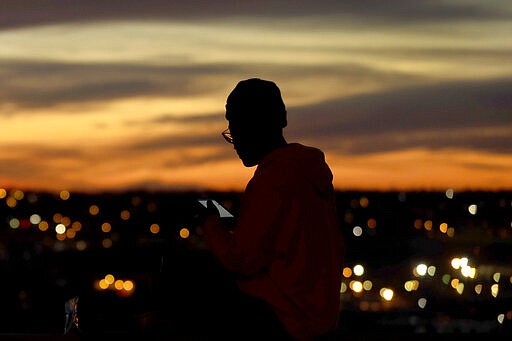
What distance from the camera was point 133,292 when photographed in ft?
17.6

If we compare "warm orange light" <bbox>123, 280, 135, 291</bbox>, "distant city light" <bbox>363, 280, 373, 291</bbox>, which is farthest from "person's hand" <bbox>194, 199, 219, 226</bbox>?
"distant city light" <bbox>363, 280, 373, 291</bbox>

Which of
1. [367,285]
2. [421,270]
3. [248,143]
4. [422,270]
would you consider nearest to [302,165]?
[248,143]

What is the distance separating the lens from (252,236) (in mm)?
5047

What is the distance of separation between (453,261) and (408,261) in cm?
1104

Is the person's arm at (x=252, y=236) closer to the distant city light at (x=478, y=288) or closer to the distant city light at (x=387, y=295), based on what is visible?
the distant city light at (x=478, y=288)

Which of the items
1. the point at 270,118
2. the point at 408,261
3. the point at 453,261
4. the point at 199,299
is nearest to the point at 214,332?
the point at 199,299

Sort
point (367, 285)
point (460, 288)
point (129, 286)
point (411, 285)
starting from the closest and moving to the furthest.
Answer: point (129, 286), point (460, 288), point (411, 285), point (367, 285)

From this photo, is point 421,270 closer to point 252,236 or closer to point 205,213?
point 205,213

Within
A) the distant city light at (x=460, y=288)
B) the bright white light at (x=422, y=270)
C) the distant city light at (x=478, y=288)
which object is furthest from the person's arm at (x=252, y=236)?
the bright white light at (x=422, y=270)

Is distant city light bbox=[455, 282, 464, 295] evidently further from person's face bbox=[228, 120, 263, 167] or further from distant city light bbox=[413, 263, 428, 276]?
person's face bbox=[228, 120, 263, 167]

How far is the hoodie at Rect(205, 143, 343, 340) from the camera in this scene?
199 inches

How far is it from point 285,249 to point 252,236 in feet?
0.43

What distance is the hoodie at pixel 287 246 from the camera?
5.05 meters

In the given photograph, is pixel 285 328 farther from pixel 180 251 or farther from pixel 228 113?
pixel 228 113
